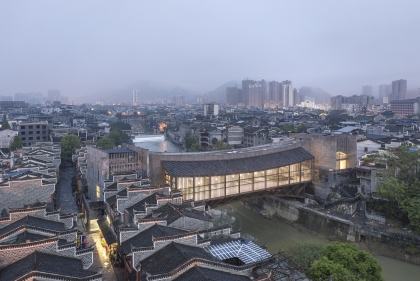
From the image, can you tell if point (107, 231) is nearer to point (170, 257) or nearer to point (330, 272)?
point (170, 257)

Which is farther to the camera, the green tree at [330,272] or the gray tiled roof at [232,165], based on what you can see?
the gray tiled roof at [232,165]

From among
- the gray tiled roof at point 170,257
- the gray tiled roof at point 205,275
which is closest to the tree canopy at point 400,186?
the gray tiled roof at point 205,275

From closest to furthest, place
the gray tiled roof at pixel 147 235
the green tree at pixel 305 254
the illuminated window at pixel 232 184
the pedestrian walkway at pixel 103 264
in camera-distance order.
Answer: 1. the gray tiled roof at pixel 147 235
2. the green tree at pixel 305 254
3. the pedestrian walkway at pixel 103 264
4. the illuminated window at pixel 232 184

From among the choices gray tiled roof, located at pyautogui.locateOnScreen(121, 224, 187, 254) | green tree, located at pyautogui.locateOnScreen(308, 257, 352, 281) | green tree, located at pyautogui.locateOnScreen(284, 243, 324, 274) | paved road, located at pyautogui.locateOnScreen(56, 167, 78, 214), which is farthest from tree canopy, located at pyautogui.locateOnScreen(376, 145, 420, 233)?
paved road, located at pyautogui.locateOnScreen(56, 167, 78, 214)

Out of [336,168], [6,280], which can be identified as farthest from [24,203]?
[336,168]

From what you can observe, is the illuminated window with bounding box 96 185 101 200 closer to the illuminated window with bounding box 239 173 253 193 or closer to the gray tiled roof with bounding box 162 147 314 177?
the gray tiled roof with bounding box 162 147 314 177

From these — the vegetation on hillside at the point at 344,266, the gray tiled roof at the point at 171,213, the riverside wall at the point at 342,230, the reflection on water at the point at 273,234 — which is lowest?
the reflection on water at the point at 273,234

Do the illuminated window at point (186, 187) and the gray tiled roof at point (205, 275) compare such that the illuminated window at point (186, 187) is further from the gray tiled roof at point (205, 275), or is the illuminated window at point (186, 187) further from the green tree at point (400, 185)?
the green tree at point (400, 185)
